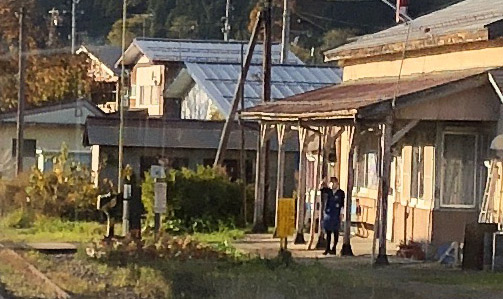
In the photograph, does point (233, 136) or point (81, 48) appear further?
point (81, 48)

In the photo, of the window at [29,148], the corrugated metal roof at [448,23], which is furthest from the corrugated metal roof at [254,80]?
the corrugated metal roof at [448,23]

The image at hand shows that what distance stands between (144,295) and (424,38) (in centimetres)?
976

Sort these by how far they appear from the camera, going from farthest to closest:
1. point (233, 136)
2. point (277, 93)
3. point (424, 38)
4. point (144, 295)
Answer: point (277, 93)
point (233, 136)
point (424, 38)
point (144, 295)

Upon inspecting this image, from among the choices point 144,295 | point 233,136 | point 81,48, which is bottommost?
point 144,295

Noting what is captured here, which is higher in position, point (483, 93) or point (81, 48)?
point (81, 48)

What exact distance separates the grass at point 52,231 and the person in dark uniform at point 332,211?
6.16m

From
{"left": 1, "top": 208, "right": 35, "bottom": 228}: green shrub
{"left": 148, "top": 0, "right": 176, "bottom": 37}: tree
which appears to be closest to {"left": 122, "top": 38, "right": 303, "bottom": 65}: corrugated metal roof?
{"left": 148, "top": 0, "right": 176, "bottom": 37}: tree

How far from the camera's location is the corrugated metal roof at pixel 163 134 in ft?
125

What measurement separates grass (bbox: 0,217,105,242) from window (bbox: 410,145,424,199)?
24.7 feet

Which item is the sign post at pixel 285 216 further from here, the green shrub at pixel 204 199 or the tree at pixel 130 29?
the tree at pixel 130 29

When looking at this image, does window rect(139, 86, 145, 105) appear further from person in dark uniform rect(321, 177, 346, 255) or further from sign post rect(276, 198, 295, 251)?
sign post rect(276, 198, 295, 251)

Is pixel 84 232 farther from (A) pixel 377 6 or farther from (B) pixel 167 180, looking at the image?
(A) pixel 377 6

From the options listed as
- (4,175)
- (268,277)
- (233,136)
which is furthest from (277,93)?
(268,277)

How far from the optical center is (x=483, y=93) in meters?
22.0
